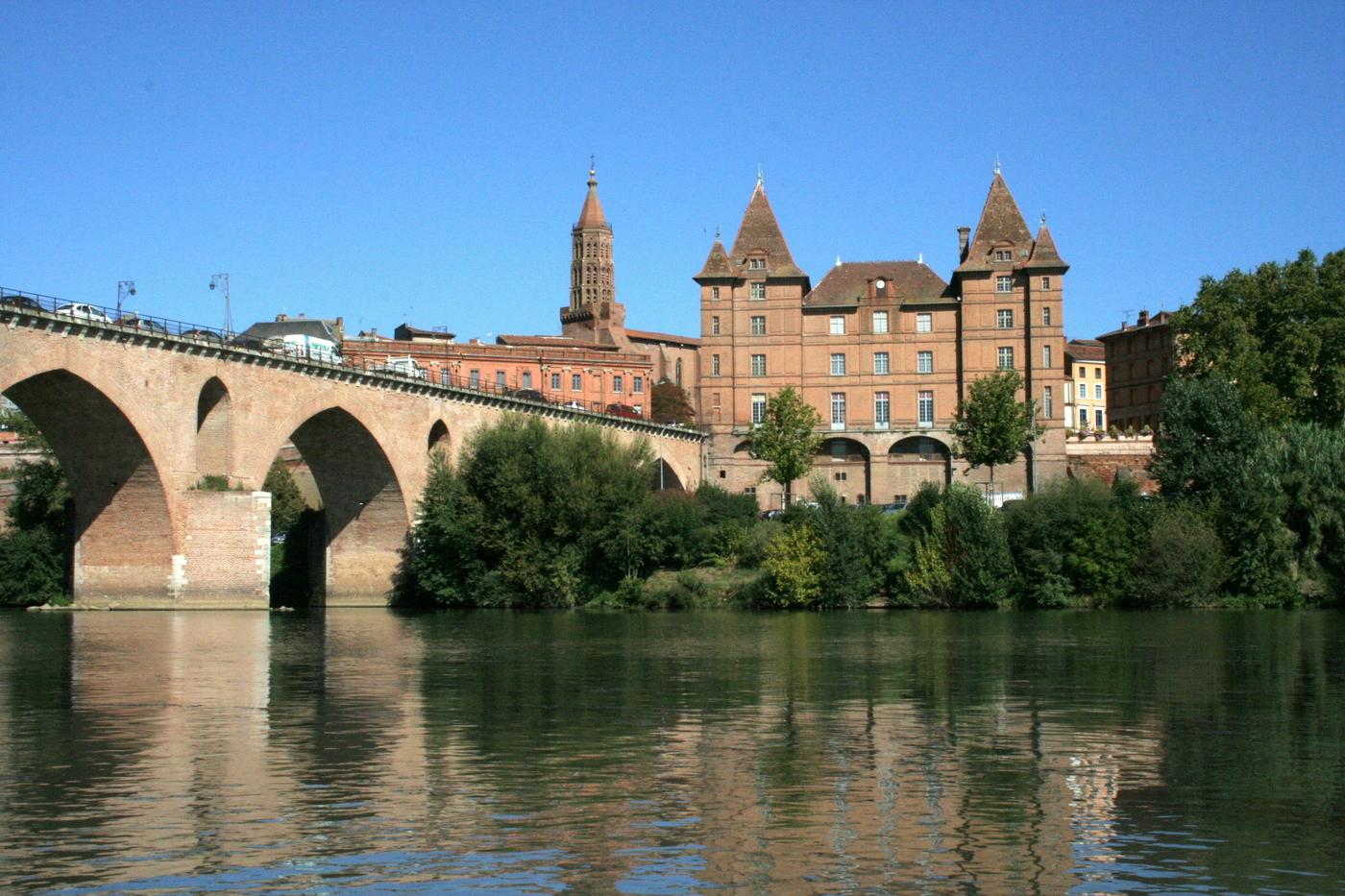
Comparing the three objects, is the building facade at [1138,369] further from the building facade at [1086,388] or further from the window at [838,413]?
the window at [838,413]

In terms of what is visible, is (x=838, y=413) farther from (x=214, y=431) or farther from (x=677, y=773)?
(x=677, y=773)

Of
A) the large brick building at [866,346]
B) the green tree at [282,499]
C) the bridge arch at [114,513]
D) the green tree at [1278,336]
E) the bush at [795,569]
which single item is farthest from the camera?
the large brick building at [866,346]

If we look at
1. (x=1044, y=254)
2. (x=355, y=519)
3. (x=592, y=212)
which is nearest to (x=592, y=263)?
(x=592, y=212)

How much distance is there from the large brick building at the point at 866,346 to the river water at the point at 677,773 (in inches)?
2113

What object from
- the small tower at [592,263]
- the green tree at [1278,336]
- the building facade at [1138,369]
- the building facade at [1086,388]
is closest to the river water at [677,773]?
the green tree at [1278,336]

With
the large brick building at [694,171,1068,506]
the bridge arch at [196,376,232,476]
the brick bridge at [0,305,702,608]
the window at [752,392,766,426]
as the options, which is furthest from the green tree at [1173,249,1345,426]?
the bridge arch at [196,376,232,476]

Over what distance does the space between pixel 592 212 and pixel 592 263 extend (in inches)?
280

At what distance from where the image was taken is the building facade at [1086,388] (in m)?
131

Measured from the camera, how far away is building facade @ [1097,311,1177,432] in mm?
116688

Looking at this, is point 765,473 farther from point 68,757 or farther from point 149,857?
point 149,857

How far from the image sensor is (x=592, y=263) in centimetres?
16375

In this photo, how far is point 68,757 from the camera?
1862 centimetres

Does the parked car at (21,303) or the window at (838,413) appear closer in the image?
the parked car at (21,303)

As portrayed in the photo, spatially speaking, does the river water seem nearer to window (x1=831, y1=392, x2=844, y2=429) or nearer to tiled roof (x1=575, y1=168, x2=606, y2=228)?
window (x1=831, y1=392, x2=844, y2=429)
